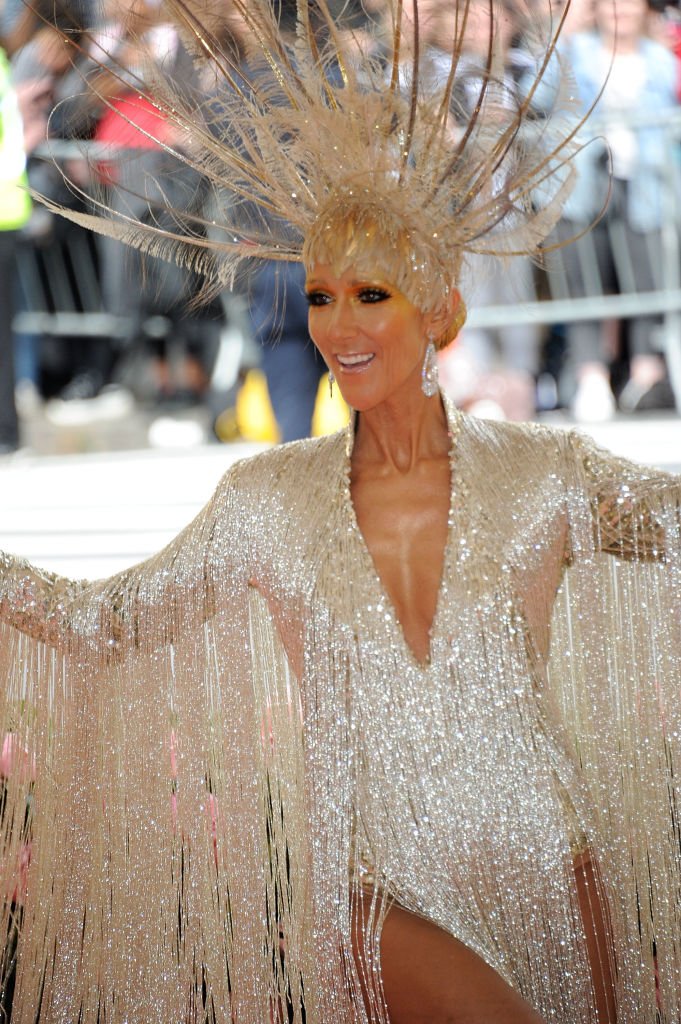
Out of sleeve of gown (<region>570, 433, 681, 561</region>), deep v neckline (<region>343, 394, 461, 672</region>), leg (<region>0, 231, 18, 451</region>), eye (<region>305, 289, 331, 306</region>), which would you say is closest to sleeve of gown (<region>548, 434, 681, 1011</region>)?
sleeve of gown (<region>570, 433, 681, 561</region>)

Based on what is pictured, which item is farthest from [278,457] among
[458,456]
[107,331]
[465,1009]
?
[107,331]

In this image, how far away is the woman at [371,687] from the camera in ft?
6.11

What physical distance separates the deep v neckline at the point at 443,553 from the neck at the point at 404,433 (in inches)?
0.8

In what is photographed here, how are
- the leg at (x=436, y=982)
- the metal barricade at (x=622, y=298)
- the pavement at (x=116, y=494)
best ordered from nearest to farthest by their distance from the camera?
the leg at (x=436, y=982) → the pavement at (x=116, y=494) → the metal barricade at (x=622, y=298)

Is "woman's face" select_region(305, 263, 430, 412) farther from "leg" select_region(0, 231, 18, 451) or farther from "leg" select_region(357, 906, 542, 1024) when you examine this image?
"leg" select_region(0, 231, 18, 451)

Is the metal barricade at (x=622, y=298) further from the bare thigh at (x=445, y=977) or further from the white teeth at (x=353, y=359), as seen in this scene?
the bare thigh at (x=445, y=977)

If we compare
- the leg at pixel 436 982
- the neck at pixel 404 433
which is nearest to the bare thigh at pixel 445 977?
the leg at pixel 436 982

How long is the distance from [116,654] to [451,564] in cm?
53

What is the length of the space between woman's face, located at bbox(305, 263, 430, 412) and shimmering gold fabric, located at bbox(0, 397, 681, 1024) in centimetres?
16

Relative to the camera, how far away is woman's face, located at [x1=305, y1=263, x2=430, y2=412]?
186 cm

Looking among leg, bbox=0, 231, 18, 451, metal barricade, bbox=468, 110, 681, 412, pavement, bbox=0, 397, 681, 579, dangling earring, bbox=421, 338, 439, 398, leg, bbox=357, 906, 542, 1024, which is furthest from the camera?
metal barricade, bbox=468, 110, 681, 412

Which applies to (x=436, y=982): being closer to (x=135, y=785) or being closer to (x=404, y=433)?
(x=135, y=785)

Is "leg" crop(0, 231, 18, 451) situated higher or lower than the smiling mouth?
higher

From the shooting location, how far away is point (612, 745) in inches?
78.5
